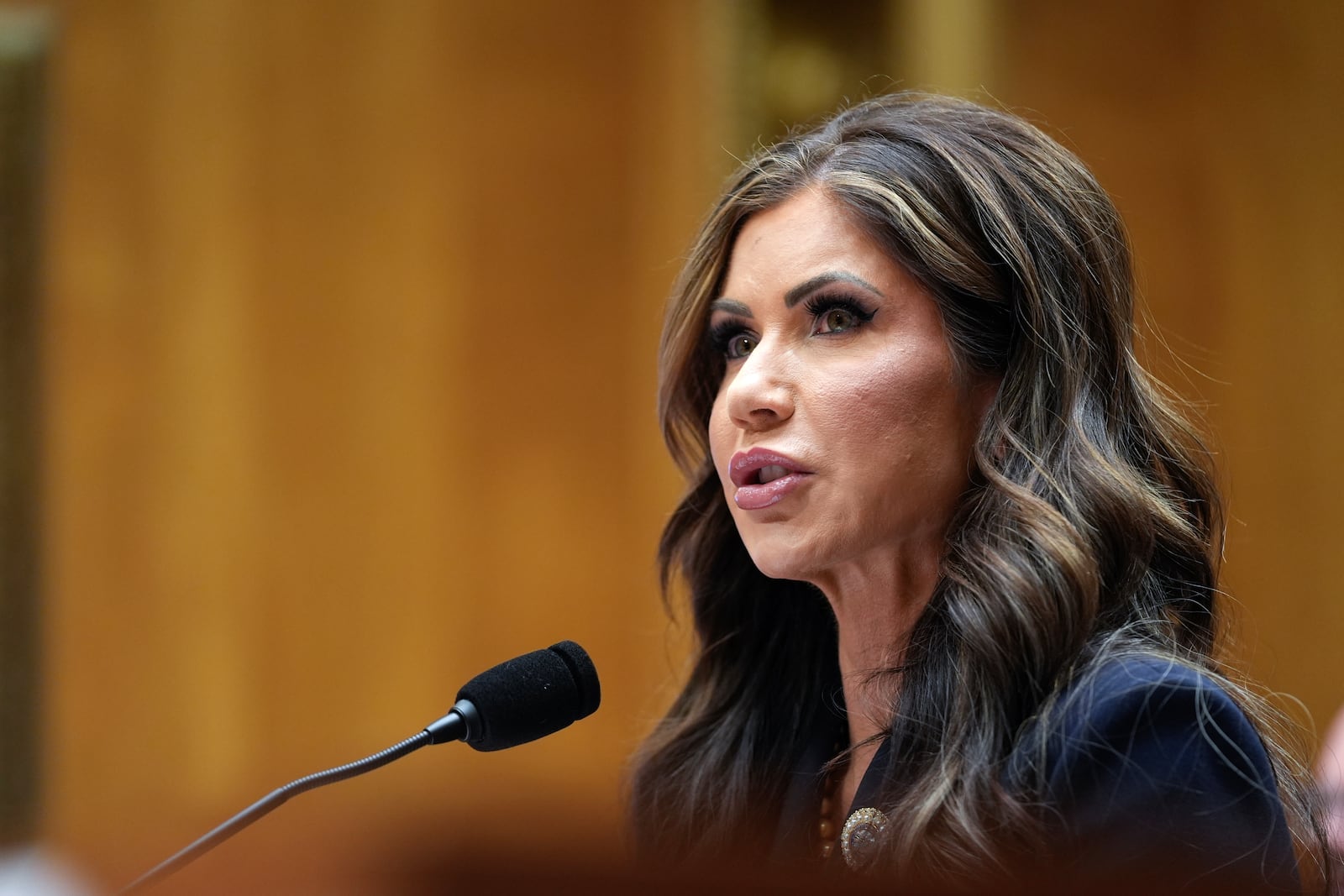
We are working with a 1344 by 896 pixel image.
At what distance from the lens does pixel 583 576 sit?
3598mm

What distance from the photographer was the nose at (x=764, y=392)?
1.49 m

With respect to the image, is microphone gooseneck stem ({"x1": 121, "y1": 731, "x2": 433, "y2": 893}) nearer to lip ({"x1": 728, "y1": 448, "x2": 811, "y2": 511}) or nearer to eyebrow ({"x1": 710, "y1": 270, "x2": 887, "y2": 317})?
lip ({"x1": 728, "y1": 448, "x2": 811, "y2": 511})

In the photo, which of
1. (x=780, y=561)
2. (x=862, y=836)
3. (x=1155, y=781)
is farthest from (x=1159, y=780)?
(x=780, y=561)

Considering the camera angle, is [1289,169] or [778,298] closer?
[778,298]

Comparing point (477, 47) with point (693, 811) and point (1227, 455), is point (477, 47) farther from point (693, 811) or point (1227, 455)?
point (693, 811)

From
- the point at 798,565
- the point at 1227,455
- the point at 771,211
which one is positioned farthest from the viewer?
the point at 1227,455

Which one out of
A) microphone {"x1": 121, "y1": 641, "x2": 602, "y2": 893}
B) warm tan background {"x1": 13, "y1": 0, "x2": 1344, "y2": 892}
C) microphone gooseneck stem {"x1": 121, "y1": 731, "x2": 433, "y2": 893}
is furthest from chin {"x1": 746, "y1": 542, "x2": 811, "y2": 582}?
warm tan background {"x1": 13, "y1": 0, "x2": 1344, "y2": 892}

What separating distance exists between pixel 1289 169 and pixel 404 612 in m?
2.49

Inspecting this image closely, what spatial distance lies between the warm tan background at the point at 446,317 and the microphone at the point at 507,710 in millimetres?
2110

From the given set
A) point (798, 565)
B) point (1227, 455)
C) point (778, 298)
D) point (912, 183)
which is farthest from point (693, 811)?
point (1227, 455)

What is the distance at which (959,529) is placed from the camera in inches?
58.0

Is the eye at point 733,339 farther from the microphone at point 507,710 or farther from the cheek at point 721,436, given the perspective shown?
the microphone at point 507,710

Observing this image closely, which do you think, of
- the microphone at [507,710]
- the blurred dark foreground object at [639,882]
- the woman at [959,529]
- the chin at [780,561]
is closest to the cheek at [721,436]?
the woman at [959,529]

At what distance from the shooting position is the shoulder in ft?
3.85
